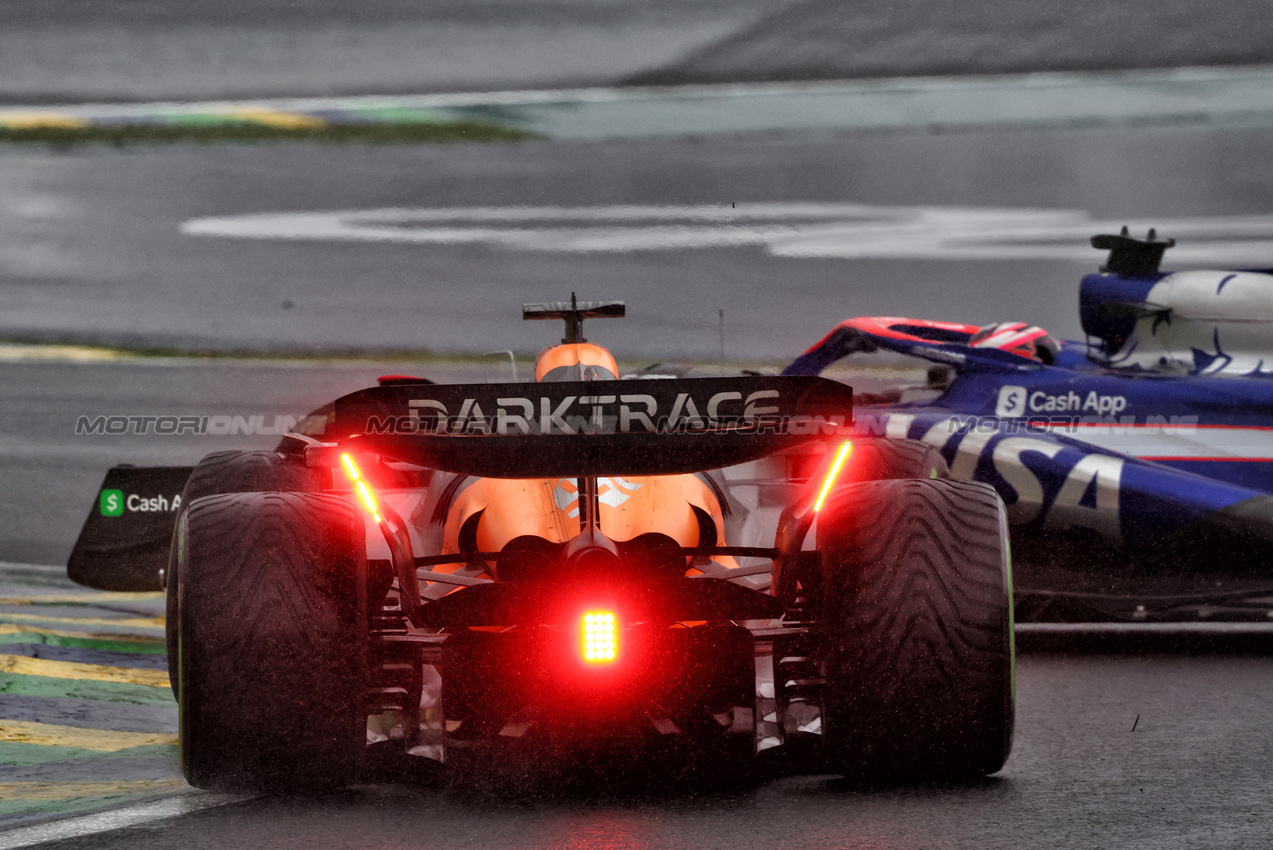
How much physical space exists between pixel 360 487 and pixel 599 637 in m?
0.71

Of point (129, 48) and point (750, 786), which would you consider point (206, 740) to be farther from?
point (129, 48)

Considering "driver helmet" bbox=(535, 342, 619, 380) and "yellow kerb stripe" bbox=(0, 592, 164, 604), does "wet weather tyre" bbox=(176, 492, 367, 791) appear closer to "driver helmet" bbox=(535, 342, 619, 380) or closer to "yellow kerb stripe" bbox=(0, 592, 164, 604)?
"driver helmet" bbox=(535, 342, 619, 380)

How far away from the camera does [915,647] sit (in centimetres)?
306

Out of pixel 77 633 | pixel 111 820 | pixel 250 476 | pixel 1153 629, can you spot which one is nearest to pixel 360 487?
pixel 111 820

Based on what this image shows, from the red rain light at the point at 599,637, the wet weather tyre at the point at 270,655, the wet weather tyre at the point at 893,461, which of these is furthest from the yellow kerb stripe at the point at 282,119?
the red rain light at the point at 599,637

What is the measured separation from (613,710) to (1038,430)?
386cm

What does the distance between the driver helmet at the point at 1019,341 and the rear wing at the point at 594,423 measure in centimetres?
375

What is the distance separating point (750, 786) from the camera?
3314 millimetres

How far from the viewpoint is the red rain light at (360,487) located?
132 inches

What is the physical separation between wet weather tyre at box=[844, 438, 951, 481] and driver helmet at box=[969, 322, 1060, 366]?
225 centimetres

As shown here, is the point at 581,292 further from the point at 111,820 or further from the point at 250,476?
the point at 111,820

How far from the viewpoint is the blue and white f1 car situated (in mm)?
6039

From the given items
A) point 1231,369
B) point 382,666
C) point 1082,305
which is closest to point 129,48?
point 1082,305

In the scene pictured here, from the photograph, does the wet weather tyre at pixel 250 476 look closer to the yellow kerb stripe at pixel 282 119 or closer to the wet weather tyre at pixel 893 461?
the wet weather tyre at pixel 893 461
